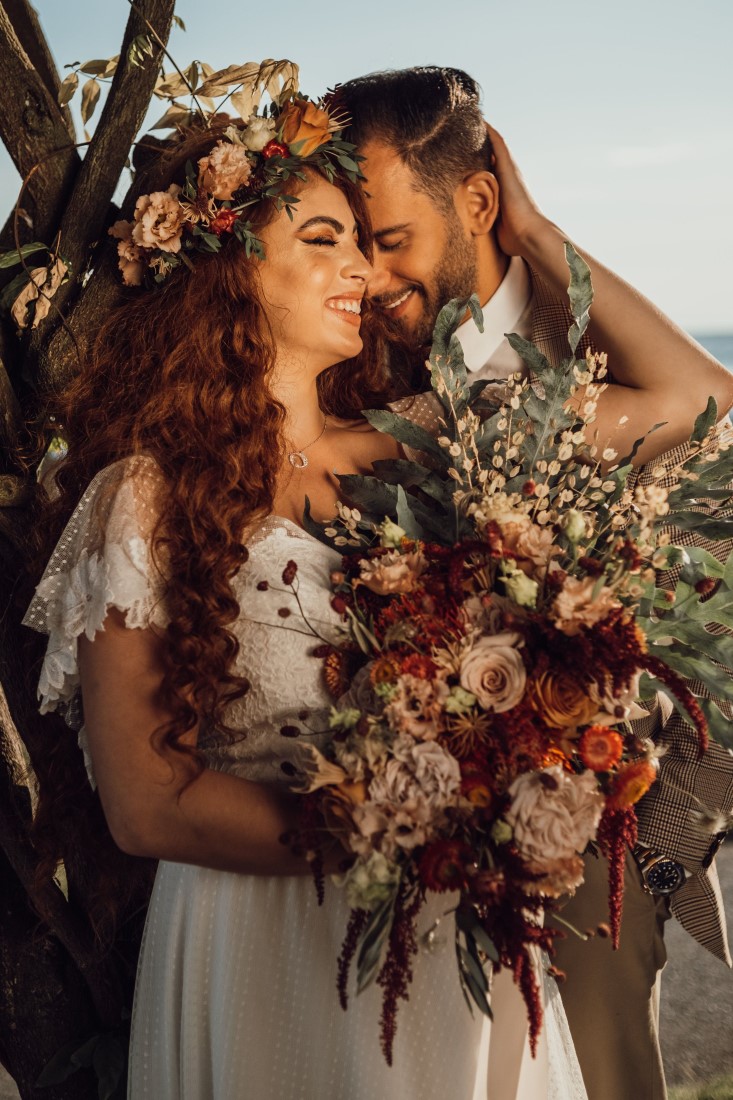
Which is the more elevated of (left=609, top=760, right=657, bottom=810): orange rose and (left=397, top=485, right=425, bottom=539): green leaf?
(left=397, top=485, right=425, bottom=539): green leaf

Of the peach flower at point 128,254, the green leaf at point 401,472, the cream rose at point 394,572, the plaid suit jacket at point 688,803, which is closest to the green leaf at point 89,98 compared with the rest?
the peach flower at point 128,254

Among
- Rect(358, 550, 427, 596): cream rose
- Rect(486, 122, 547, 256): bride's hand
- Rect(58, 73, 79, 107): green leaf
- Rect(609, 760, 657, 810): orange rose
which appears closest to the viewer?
Rect(609, 760, 657, 810): orange rose

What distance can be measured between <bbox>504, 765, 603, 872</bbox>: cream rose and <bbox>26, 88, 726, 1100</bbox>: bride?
33 cm

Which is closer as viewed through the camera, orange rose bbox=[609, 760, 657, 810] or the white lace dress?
orange rose bbox=[609, 760, 657, 810]

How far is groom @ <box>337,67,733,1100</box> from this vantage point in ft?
6.64

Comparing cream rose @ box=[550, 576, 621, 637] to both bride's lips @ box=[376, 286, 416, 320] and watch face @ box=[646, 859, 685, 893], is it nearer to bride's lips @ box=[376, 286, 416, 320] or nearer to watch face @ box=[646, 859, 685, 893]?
watch face @ box=[646, 859, 685, 893]

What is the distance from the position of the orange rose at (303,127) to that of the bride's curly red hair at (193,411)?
0.22 ft

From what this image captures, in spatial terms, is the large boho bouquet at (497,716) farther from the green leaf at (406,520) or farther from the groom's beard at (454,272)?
the groom's beard at (454,272)

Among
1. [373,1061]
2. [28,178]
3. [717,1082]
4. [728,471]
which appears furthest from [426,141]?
[717,1082]

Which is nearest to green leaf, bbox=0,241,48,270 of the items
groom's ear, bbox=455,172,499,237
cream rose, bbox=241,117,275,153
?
→ cream rose, bbox=241,117,275,153

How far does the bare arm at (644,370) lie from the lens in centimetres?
206

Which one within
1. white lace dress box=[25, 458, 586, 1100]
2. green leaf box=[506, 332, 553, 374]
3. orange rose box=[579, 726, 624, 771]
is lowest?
white lace dress box=[25, 458, 586, 1100]

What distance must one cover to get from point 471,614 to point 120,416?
0.79 metres

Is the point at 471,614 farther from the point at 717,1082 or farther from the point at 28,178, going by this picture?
the point at 717,1082
